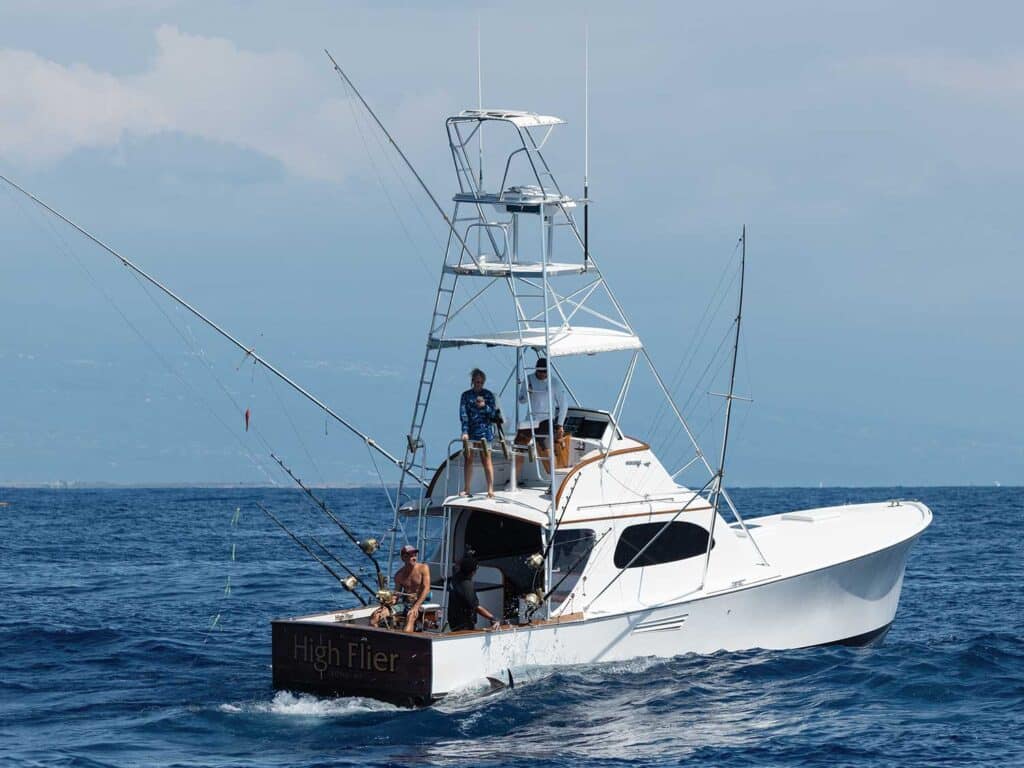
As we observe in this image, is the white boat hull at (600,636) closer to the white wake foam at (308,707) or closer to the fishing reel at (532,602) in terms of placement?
the white wake foam at (308,707)

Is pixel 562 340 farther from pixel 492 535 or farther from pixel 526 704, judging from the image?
pixel 526 704

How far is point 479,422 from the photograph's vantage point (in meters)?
20.9

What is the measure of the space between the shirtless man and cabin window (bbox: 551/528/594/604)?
1852 mm

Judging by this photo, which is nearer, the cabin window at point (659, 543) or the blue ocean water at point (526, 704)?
the blue ocean water at point (526, 704)

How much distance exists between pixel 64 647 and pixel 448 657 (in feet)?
26.6

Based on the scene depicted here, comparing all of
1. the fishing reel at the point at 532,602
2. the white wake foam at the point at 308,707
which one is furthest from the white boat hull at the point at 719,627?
the white wake foam at the point at 308,707

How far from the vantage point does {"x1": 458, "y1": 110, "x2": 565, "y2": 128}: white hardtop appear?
66.7 feet

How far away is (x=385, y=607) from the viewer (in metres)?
19.9

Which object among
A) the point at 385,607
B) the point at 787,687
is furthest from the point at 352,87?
the point at 787,687

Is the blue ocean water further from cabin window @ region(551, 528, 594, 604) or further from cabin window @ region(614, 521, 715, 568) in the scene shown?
cabin window @ region(614, 521, 715, 568)

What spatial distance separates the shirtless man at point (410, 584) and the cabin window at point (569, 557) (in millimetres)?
1852

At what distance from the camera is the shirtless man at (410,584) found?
776 inches

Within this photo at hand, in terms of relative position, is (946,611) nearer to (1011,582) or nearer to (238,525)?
(1011,582)

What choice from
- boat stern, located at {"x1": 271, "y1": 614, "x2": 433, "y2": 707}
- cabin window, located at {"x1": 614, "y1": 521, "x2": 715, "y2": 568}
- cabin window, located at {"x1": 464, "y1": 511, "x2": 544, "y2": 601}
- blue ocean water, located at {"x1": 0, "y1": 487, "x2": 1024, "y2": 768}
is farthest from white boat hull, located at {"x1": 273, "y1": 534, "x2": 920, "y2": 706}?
cabin window, located at {"x1": 464, "y1": 511, "x2": 544, "y2": 601}
